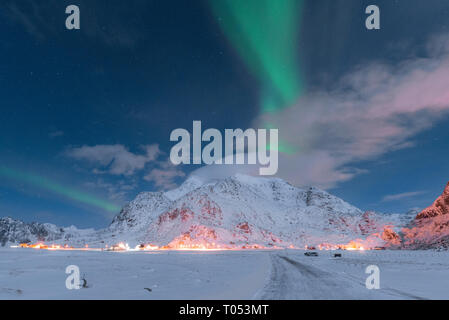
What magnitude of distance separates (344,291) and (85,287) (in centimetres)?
1269

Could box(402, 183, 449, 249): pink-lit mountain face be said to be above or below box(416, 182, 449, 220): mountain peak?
below

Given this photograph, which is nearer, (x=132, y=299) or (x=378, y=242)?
(x=132, y=299)

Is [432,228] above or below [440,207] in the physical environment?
below

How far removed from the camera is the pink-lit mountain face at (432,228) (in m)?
92.0

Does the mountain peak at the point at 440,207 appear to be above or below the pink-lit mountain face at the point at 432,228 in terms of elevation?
above

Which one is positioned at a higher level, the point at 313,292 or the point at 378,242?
the point at 313,292

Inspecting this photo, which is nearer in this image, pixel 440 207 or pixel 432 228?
pixel 432 228

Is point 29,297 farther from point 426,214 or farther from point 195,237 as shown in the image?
point 195,237

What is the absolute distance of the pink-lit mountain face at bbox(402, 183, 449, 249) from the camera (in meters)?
92.0

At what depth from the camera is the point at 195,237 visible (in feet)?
599

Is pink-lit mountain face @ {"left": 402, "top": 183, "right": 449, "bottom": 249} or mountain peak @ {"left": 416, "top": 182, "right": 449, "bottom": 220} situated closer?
pink-lit mountain face @ {"left": 402, "top": 183, "right": 449, "bottom": 249}

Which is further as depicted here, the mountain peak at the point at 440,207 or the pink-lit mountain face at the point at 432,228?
the mountain peak at the point at 440,207

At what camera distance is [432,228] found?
342ft
